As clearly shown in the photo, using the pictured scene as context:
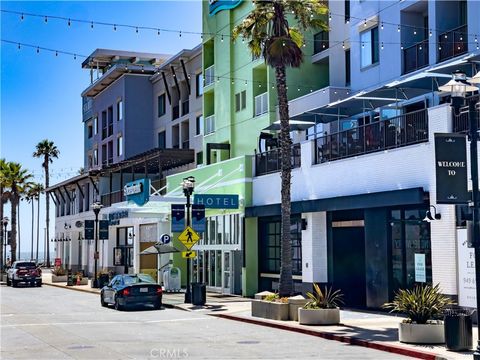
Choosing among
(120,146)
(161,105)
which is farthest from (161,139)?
(120,146)

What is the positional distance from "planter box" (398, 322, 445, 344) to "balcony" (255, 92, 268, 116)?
2087 centimetres

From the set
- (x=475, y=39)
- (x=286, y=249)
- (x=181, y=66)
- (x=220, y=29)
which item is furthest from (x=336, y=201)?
(x=181, y=66)

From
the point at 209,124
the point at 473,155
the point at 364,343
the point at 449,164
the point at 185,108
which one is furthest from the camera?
the point at 185,108

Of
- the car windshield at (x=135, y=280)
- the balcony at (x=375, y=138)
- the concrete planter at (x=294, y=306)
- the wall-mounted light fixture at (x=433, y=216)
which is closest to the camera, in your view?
the wall-mounted light fixture at (x=433, y=216)

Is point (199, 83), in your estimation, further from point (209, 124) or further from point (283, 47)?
point (283, 47)

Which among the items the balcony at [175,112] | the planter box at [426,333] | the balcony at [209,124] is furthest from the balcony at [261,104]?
the planter box at [426,333]

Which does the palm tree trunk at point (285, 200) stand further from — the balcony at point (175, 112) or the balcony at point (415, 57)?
the balcony at point (175, 112)

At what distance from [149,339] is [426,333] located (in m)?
6.78

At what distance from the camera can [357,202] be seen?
26406 mm

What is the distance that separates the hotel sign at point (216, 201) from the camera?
3450 centimetres

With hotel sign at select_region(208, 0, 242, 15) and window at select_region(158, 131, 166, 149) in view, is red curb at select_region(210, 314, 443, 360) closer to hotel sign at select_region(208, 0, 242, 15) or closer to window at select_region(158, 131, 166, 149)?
hotel sign at select_region(208, 0, 242, 15)

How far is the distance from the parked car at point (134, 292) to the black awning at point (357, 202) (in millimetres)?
6107

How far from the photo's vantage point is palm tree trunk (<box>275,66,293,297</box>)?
2525 centimetres

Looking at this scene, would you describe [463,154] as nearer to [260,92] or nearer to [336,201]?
[336,201]
